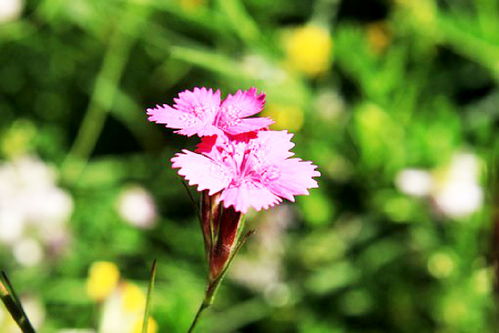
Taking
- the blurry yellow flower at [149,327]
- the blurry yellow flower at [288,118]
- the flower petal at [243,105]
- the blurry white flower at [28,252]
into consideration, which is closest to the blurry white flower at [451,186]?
the blurry yellow flower at [288,118]

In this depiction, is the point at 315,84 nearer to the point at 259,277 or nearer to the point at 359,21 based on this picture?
the point at 359,21

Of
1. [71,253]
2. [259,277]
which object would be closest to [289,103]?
[259,277]

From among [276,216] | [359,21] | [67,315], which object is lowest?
[67,315]

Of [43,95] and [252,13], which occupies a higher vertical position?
[252,13]

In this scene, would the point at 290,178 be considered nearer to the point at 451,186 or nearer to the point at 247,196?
the point at 247,196

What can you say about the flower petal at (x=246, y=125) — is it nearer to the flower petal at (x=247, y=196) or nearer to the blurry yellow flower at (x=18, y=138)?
the flower petal at (x=247, y=196)

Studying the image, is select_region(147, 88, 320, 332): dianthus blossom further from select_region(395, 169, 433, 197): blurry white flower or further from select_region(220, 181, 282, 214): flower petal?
select_region(395, 169, 433, 197): blurry white flower

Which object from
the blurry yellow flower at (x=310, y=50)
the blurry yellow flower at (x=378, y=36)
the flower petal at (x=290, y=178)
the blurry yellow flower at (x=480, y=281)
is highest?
the blurry yellow flower at (x=378, y=36)

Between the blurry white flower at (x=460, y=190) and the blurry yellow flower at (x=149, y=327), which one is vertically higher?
the blurry white flower at (x=460, y=190)
